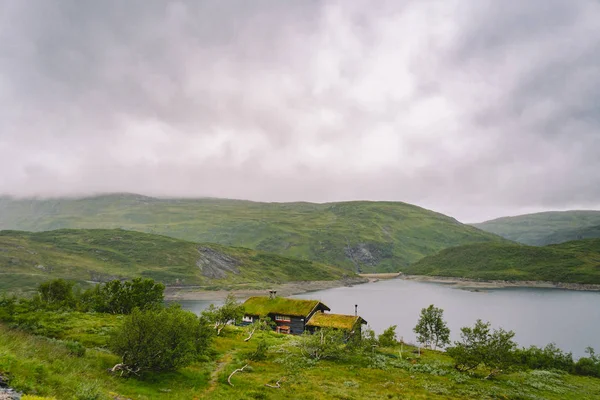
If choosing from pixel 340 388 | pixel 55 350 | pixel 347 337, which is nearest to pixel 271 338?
pixel 347 337

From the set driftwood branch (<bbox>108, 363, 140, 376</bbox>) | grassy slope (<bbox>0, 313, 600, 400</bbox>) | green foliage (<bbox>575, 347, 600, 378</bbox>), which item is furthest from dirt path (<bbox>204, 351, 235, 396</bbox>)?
green foliage (<bbox>575, 347, 600, 378</bbox>)

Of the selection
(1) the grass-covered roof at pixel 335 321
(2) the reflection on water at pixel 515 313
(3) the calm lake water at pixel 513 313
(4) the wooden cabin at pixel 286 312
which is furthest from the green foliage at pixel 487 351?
(2) the reflection on water at pixel 515 313

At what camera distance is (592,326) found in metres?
105

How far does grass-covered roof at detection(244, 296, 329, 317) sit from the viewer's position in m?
73.4

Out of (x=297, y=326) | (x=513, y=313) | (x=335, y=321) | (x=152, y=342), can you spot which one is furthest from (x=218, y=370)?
(x=513, y=313)

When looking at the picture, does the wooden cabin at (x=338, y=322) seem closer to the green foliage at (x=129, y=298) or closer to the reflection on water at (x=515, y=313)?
the green foliage at (x=129, y=298)

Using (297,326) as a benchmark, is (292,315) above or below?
above

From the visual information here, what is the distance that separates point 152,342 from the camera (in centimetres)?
2906

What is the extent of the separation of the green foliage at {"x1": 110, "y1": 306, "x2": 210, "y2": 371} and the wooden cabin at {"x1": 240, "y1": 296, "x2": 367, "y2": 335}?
38.1 metres

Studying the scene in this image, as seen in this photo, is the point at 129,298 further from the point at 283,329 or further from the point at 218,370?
the point at 218,370

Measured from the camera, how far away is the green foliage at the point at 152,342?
1124 inches

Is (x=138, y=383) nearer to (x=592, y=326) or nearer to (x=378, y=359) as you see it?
(x=378, y=359)

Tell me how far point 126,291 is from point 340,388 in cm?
4693

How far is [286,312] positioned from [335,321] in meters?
13.6
